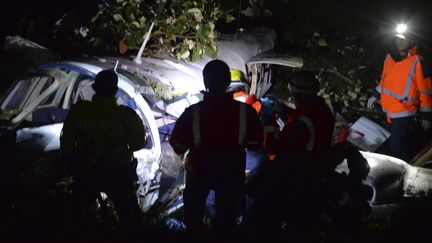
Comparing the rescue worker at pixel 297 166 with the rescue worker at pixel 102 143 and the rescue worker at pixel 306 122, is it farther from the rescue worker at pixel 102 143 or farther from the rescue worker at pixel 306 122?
the rescue worker at pixel 102 143

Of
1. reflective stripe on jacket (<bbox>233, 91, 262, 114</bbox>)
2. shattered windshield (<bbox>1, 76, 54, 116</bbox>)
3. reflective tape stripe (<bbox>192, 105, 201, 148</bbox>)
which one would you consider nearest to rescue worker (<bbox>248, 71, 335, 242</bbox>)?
reflective tape stripe (<bbox>192, 105, 201, 148</bbox>)

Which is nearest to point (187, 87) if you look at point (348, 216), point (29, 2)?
point (348, 216)

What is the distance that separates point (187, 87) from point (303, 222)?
8.14ft

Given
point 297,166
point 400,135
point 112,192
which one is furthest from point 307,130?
point 400,135

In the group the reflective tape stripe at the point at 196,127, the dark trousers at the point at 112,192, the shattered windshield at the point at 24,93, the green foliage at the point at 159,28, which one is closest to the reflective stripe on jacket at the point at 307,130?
the reflective tape stripe at the point at 196,127

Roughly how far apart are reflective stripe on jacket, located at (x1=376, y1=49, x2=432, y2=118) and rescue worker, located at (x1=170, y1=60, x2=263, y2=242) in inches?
109

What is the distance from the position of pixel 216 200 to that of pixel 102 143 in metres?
1.06

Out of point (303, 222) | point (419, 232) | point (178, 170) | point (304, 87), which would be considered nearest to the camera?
point (304, 87)

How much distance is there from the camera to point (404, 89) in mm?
5141

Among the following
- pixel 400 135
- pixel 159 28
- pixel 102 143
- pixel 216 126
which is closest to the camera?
pixel 216 126

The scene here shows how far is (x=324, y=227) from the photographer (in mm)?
4090

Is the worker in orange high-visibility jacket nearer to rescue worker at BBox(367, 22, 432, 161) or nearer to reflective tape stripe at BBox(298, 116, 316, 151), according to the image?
reflective tape stripe at BBox(298, 116, 316, 151)

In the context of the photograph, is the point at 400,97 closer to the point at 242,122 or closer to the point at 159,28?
the point at 242,122

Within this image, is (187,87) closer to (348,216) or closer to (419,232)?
(348,216)
